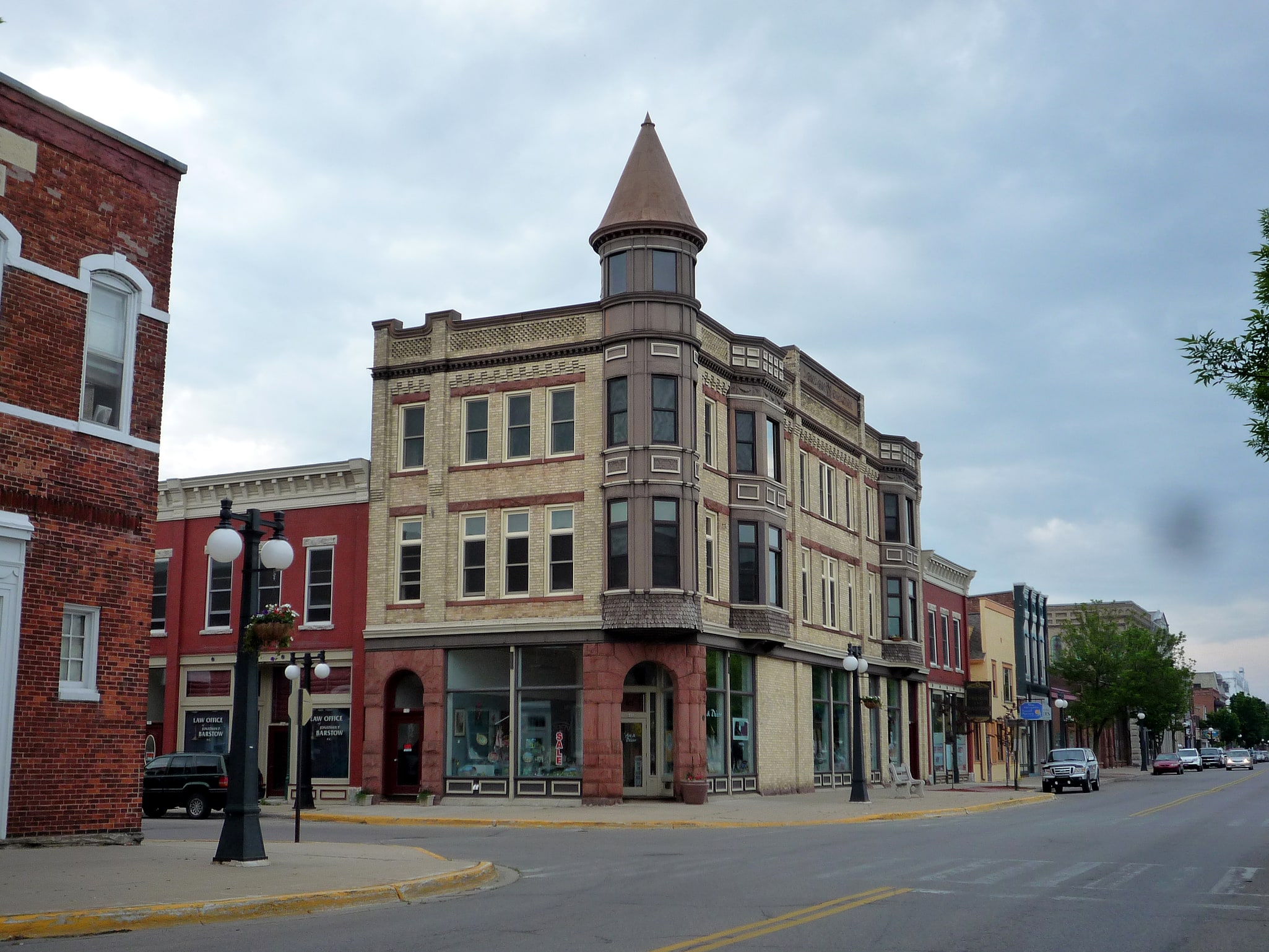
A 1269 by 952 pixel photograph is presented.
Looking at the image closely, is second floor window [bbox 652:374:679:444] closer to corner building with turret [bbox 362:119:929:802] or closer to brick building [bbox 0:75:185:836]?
corner building with turret [bbox 362:119:929:802]

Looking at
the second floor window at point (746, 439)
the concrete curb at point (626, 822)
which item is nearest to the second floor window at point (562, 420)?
the second floor window at point (746, 439)

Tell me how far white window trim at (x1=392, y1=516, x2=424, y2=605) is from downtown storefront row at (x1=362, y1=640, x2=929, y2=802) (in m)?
1.42

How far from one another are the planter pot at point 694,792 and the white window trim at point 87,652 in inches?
709

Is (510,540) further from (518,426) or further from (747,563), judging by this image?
(747,563)

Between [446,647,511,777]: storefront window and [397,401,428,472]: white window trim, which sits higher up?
[397,401,428,472]: white window trim

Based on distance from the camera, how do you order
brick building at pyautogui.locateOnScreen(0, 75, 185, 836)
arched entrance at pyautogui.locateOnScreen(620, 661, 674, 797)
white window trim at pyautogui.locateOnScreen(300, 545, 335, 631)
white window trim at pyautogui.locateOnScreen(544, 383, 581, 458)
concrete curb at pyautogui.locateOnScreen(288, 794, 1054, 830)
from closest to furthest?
1. brick building at pyautogui.locateOnScreen(0, 75, 185, 836)
2. concrete curb at pyautogui.locateOnScreen(288, 794, 1054, 830)
3. arched entrance at pyautogui.locateOnScreen(620, 661, 674, 797)
4. white window trim at pyautogui.locateOnScreen(544, 383, 581, 458)
5. white window trim at pyautogui.locateOnScreen(300, 545, 335, 631)

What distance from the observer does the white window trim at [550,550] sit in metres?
34.0

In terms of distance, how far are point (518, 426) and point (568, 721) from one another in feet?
27.2

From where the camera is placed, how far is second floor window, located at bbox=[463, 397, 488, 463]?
3581 cm

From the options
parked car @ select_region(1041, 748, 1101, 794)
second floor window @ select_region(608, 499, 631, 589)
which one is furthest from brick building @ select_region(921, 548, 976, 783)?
second floor window @ select_region(608, 499, 631, 589)

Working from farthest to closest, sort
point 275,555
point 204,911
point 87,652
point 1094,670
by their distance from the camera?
point 1094,670 → point 87,652 → point 275,555 → point 204,911

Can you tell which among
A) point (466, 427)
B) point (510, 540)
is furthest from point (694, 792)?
point (466, 427)

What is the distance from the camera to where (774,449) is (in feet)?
127

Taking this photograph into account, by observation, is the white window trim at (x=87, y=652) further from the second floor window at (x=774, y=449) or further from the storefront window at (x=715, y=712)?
the second floor window at (x=774, y=449)
